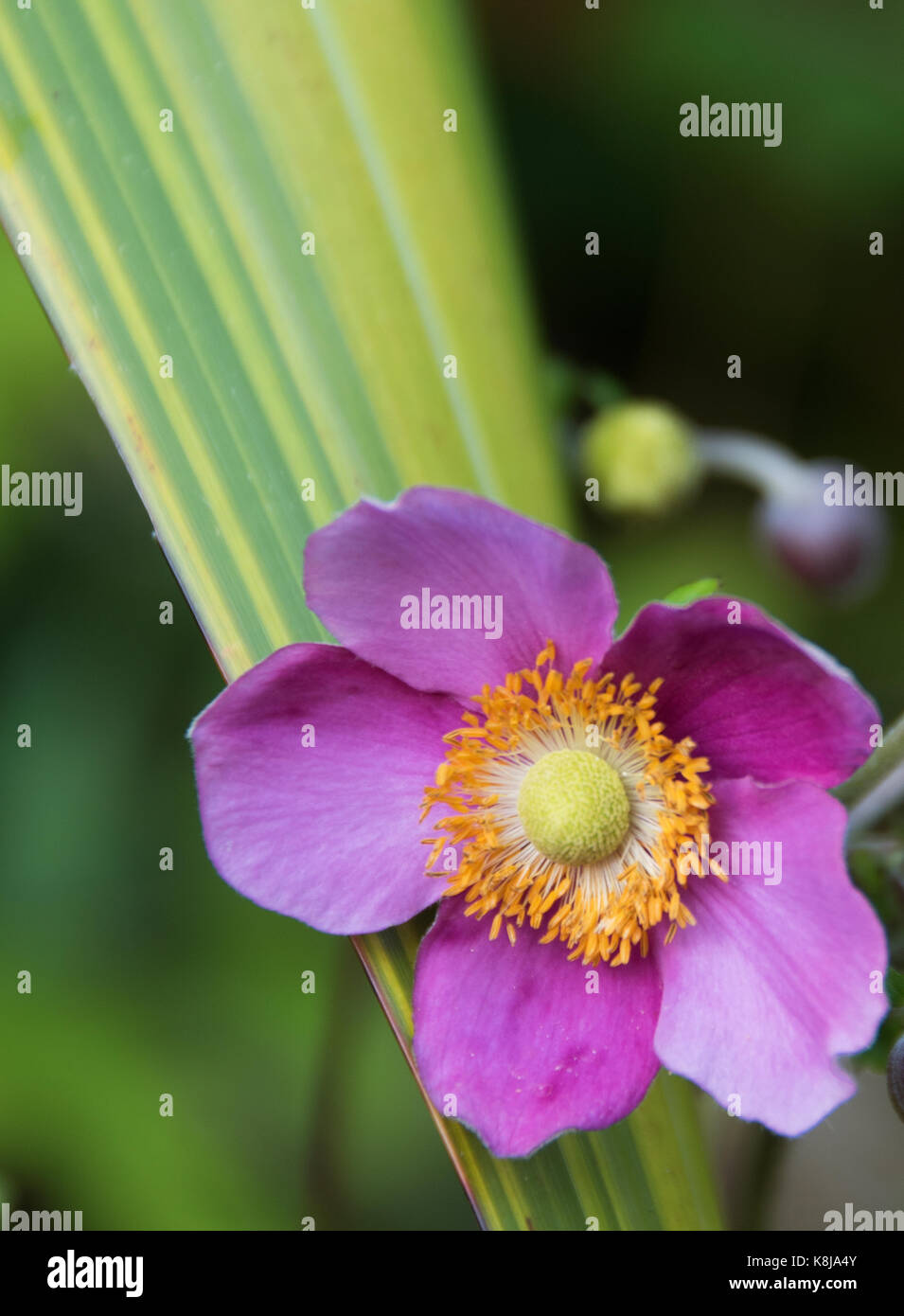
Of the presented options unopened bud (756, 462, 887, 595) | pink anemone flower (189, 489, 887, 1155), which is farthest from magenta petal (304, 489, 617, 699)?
unopened bud (756, 462, 887, 595)

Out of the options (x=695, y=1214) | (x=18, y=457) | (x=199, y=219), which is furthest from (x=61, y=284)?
(x=695, y=1214)

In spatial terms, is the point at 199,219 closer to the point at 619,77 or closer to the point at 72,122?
the point at 72,122

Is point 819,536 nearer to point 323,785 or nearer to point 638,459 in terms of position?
point 638,459

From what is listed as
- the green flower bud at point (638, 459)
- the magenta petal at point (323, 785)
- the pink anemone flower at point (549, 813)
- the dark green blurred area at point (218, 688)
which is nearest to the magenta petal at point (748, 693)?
the pink anemone flower at point (549, 813)

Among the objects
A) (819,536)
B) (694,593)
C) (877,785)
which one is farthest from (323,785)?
(819,536)

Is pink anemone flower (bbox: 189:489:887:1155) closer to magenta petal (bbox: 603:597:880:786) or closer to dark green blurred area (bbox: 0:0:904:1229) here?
magenta petal (bbox: 603:597:880:786)

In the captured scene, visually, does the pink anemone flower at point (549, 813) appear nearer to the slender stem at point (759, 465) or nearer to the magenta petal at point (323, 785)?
the magenta petal at point (323, 785)
